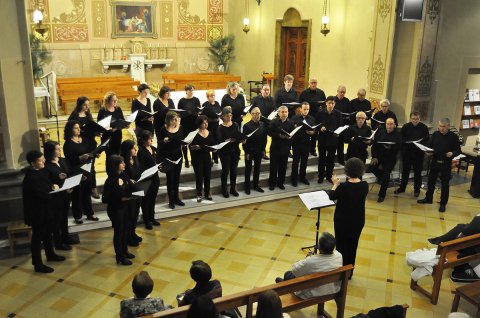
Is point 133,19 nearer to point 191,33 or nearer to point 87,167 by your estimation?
point 191,33

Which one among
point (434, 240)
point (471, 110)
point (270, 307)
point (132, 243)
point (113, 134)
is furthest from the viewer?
point (471, 110)

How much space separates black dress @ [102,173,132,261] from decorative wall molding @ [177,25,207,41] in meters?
12.7

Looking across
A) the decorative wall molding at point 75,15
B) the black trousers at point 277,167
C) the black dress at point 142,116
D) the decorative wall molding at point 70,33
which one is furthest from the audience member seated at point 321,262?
the decorative wall molding at point 75,15

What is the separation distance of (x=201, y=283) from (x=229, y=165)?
13.6 feet

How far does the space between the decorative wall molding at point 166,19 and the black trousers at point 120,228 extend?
489 inches

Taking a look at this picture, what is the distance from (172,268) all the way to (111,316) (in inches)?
45.0

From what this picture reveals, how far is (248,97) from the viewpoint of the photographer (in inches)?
621

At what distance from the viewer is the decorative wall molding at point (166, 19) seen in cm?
1675

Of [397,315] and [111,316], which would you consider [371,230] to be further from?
[111,316]

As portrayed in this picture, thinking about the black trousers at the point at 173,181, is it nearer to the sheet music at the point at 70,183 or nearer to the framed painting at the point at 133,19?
the sheet music at the point at 70,183

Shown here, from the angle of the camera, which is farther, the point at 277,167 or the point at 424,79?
the point at 424,79

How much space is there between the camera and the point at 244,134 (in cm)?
748

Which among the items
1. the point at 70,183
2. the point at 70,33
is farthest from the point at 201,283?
the point at 70,33

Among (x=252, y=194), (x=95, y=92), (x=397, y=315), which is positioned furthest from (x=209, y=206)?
(x=95, y=92)
